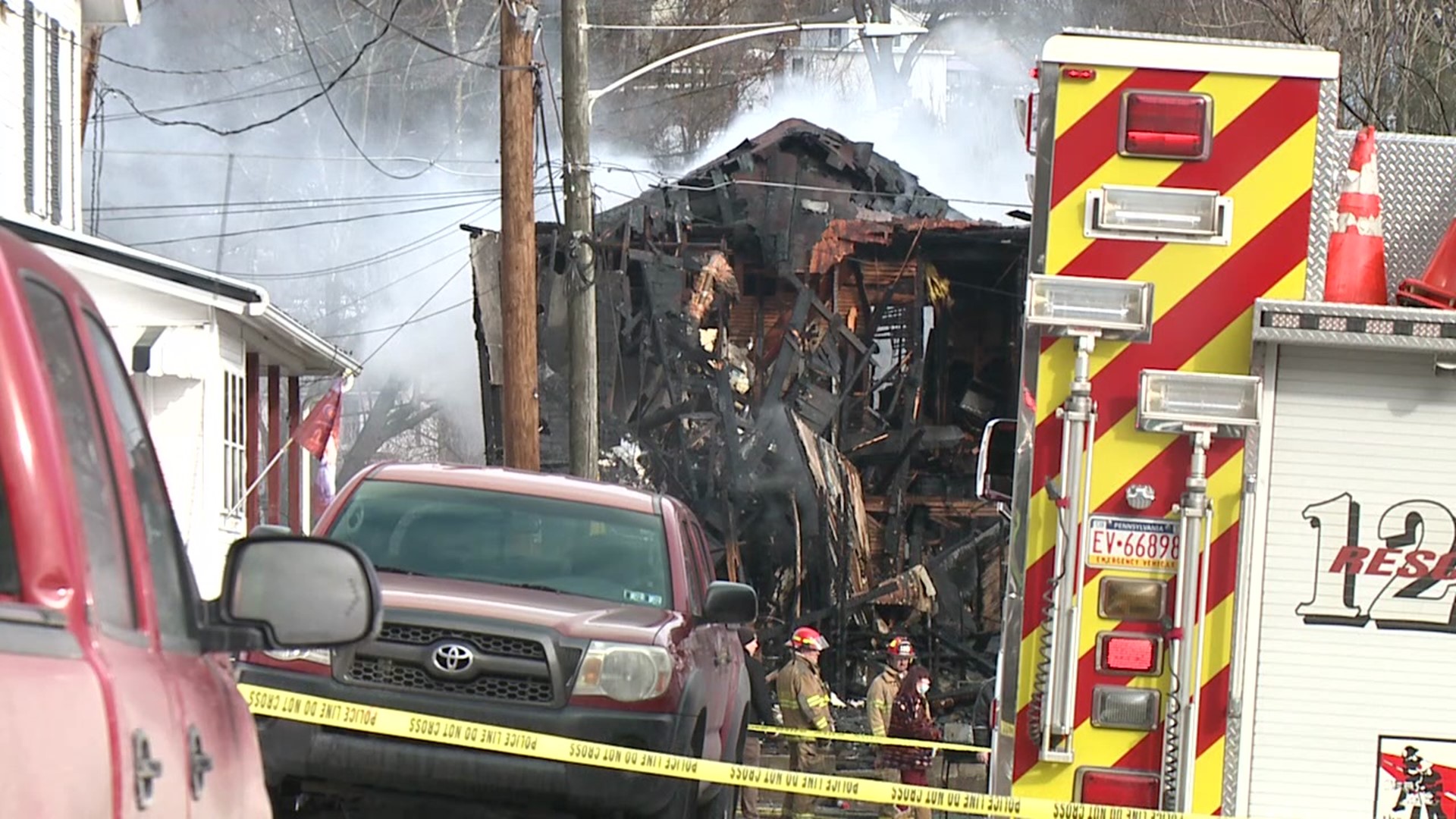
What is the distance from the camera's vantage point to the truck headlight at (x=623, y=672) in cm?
812

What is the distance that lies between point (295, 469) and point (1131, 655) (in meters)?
24.1

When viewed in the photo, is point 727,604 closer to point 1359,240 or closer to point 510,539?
point 510,539

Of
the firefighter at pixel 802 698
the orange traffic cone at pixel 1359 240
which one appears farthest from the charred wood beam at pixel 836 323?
the orange traffic cone at pixel 1359 240

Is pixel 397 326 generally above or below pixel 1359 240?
below

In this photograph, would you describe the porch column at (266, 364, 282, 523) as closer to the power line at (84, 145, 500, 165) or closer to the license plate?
the license plate

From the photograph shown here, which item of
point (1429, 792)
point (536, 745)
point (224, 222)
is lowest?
point (536, 745)

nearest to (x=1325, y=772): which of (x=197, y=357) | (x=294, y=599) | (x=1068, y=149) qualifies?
(x=1068, y=149)

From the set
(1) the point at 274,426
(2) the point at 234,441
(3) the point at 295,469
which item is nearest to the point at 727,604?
(2) the point at 234,441

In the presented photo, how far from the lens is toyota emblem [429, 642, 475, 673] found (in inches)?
319

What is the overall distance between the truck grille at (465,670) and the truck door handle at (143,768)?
5.49m

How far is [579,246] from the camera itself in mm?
18406

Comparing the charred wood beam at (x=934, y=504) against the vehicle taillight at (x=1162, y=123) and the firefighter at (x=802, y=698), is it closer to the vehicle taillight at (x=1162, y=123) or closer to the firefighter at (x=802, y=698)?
the firefighter at (x=802, y=698)

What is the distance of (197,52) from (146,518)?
56578mm

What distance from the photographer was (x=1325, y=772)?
19.4ft
